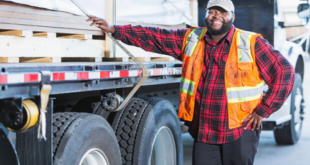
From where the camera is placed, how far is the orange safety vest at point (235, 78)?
3.09 meters

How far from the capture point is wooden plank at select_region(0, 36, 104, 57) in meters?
2.71

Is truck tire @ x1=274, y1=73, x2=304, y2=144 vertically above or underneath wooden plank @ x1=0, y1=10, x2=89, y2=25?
underneath

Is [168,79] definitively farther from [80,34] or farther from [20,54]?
[20,54]

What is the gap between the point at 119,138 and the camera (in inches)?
133

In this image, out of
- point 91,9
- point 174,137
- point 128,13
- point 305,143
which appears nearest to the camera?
point 91,9

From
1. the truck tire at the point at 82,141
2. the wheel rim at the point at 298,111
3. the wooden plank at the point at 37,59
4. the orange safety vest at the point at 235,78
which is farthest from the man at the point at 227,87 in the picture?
the wheel rim at the point at 298,111

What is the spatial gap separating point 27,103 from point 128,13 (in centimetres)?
174

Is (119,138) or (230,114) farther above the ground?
(230,114)

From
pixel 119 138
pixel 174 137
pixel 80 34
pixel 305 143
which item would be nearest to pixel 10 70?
pixel 80 34

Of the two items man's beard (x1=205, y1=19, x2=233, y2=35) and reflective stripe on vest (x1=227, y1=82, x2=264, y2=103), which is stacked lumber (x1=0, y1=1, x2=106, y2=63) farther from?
reflective stripe on vest (x1=227, y1=82, x2=264, y2=103)

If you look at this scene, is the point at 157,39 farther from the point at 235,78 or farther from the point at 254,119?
the point at 254,119

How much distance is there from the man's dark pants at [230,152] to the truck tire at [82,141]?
0.67m

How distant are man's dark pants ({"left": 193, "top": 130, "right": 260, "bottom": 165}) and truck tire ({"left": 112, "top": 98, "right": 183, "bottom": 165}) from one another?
1.46ft

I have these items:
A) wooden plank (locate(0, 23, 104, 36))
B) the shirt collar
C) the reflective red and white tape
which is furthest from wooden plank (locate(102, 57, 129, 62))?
the shirt collar
